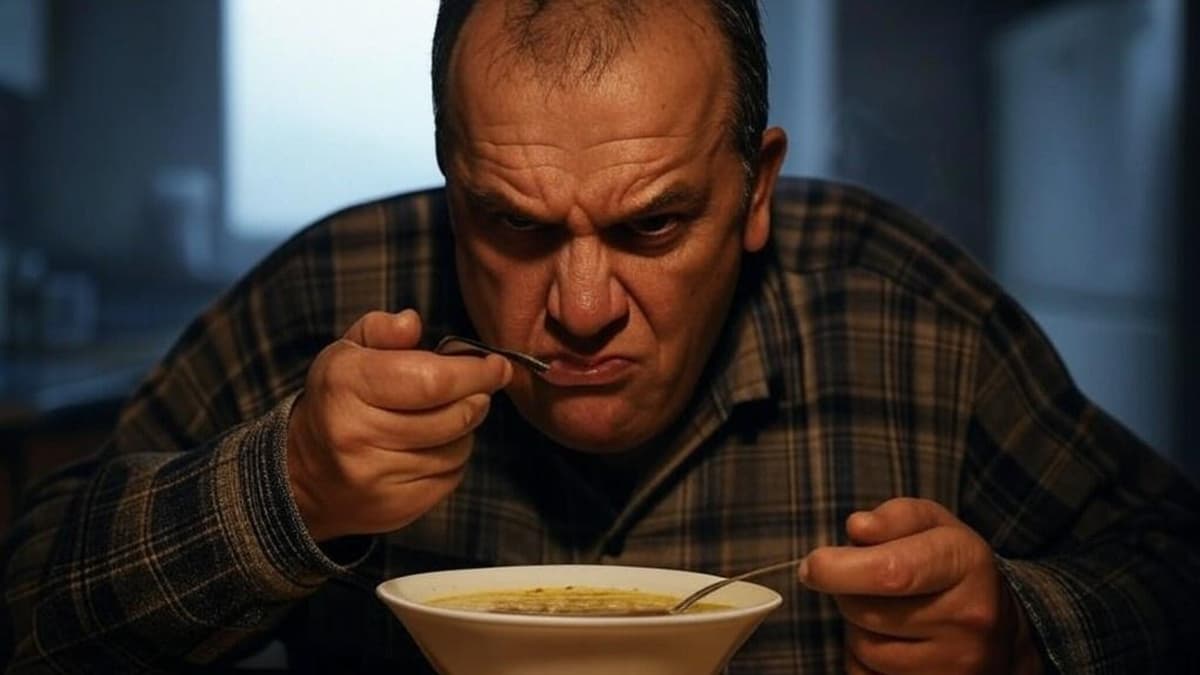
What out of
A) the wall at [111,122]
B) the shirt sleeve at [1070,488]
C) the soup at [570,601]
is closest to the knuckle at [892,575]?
the soup at [570,601]

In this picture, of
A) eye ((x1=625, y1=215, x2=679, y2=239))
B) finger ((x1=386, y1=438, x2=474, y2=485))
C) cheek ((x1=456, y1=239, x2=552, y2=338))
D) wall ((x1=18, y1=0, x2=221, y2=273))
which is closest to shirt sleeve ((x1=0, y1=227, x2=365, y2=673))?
finger ((x1=386, y1=438, x2=474, y2=485))

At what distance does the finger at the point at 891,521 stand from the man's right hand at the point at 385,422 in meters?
0.26

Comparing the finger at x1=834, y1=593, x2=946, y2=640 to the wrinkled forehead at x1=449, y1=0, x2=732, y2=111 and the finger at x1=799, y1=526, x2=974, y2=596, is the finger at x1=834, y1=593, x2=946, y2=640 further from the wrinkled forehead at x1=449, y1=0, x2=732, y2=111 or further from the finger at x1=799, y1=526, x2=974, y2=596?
the wrinkled forehead at x1=449, y1=0, x2=732, y2=111

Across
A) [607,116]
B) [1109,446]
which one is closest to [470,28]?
[607,116]

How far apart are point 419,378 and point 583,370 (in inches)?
10.2

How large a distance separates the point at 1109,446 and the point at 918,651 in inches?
23.2

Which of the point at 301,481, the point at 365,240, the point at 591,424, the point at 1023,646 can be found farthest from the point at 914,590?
the point at 365,240

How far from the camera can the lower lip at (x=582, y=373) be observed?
1.34 metres

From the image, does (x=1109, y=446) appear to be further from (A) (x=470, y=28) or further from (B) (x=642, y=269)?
(A) (x=470, y=28)

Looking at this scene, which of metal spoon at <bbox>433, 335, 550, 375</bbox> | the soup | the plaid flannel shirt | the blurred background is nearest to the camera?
the soup

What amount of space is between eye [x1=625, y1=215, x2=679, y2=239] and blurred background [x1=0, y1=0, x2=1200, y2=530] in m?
0.28

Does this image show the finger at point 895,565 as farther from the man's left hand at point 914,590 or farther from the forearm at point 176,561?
the forearm at point 176,561

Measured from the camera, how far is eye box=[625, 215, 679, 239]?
134cm

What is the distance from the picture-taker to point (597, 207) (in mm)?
1311
